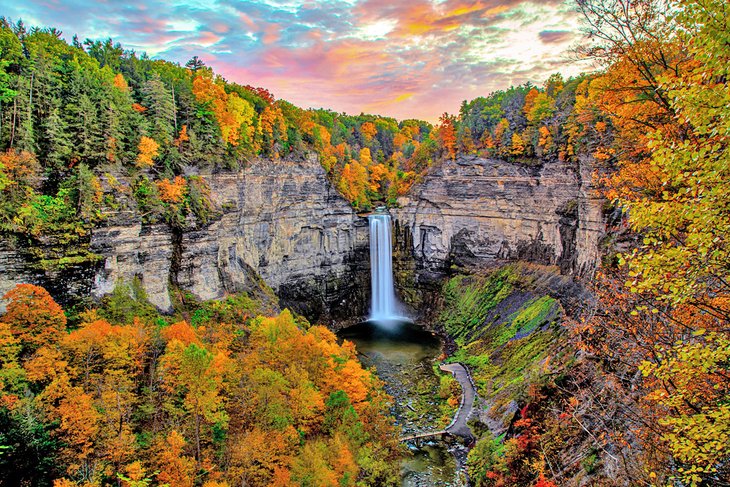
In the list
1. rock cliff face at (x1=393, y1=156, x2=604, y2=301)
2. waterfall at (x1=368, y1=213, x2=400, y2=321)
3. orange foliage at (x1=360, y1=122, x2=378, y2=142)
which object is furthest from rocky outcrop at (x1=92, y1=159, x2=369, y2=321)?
orange foliage at (x1=360, y1=122, x2=378, y2=142)

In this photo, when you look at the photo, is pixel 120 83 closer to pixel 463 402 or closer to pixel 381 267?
pixel 463 402

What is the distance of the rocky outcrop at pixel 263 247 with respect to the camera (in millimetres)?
34375

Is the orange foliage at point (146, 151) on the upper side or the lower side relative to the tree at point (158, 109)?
lower

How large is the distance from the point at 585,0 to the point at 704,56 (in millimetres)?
5731

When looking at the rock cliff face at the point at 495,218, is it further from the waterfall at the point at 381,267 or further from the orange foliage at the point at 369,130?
the orange foliage at the point at 369,130

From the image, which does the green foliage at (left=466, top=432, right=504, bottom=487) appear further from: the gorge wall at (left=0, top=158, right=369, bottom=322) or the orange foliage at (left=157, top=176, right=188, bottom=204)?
the orange foliage at (left=157, top=176, right=188, bottom=204)

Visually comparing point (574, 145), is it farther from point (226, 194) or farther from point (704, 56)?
point (704, 56)

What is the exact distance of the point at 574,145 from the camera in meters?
47.6

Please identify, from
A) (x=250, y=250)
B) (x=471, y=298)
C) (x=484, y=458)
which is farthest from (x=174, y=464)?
(x=471, y=298)

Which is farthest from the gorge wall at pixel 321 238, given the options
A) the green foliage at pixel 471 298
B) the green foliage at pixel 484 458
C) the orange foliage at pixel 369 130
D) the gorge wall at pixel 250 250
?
the orange foliage at pixel 369 130

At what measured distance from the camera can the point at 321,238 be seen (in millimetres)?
62312

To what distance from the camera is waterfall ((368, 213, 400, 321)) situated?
66562mm

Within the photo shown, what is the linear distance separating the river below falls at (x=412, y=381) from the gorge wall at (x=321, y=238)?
289 inches

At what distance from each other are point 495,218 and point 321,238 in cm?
2290
